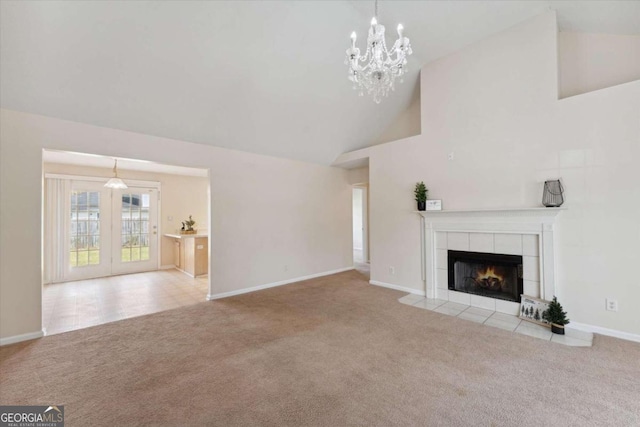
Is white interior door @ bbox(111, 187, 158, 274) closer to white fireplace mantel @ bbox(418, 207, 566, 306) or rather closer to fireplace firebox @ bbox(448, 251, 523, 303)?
white fireplace mantel @ bbox(418, 207, 566, 306)

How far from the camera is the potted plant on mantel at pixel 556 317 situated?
Result: 9.85 ft

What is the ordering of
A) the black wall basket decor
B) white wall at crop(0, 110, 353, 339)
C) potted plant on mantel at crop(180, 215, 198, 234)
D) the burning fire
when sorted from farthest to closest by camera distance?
1. potted plant on mantel at crop(180, 215, 198, 234)
2. the burning fire
3. the black wall basket decor
4. white wall at crop(0, 110, 353, 339)

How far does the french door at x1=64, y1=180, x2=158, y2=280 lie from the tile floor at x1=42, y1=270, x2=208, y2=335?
41 centimetres

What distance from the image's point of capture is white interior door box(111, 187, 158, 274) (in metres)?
6.40

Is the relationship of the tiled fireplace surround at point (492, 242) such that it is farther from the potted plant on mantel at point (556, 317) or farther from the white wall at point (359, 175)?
the white wall at point (359, 175)

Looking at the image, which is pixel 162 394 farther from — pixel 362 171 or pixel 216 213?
pixel 362 171

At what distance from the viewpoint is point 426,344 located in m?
2.78

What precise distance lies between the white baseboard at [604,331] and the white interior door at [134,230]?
825cm

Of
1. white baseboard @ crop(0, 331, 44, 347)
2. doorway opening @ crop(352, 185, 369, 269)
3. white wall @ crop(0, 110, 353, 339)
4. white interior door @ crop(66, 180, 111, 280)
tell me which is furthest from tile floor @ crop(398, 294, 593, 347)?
white interior door @ crop(66, 180, 111, 280)

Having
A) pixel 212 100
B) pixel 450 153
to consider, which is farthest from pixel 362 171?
pixel 212 100

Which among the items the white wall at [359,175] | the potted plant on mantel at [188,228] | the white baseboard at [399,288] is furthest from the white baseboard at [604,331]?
the potted plant on mantel at [188,228]

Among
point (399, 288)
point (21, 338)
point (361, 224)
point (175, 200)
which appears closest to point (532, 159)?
point (399, 288)

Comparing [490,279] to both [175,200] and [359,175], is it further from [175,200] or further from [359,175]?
[175,200]

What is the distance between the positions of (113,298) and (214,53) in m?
4.24
